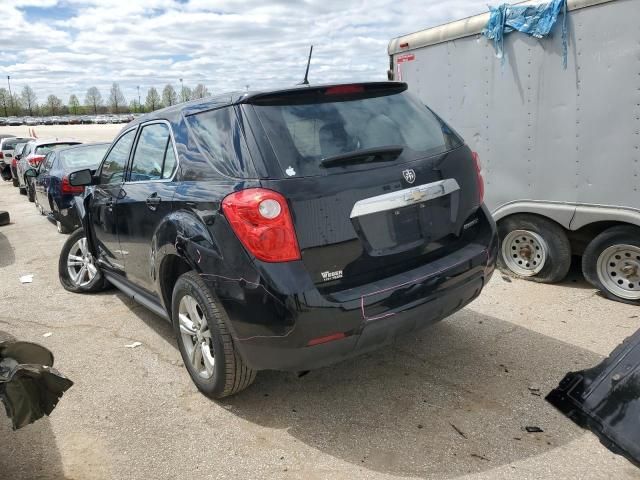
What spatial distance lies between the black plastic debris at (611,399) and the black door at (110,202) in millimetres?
3361

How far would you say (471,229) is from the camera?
3395mm

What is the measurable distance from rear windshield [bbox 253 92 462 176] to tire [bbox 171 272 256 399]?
92 cm

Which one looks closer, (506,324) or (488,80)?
(506,324)

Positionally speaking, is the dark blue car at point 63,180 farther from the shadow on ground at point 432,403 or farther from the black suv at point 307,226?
the shadow on ground at point 432,403

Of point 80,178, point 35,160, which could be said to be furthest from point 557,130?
point 35,160

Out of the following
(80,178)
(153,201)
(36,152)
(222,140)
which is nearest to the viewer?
(222,140)

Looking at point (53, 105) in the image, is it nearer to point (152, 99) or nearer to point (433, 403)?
point (152, 99)

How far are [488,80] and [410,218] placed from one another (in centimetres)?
325

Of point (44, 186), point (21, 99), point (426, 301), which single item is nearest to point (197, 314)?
point (426, 301)

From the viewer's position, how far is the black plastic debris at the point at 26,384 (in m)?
2.17

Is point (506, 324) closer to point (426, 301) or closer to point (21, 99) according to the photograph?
point (426, 301)

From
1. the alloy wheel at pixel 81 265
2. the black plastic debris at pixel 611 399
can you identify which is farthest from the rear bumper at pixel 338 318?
the alloy wheel at pixel 81 265

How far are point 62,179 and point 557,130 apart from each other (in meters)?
6.93

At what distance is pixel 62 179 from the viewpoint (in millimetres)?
8188
